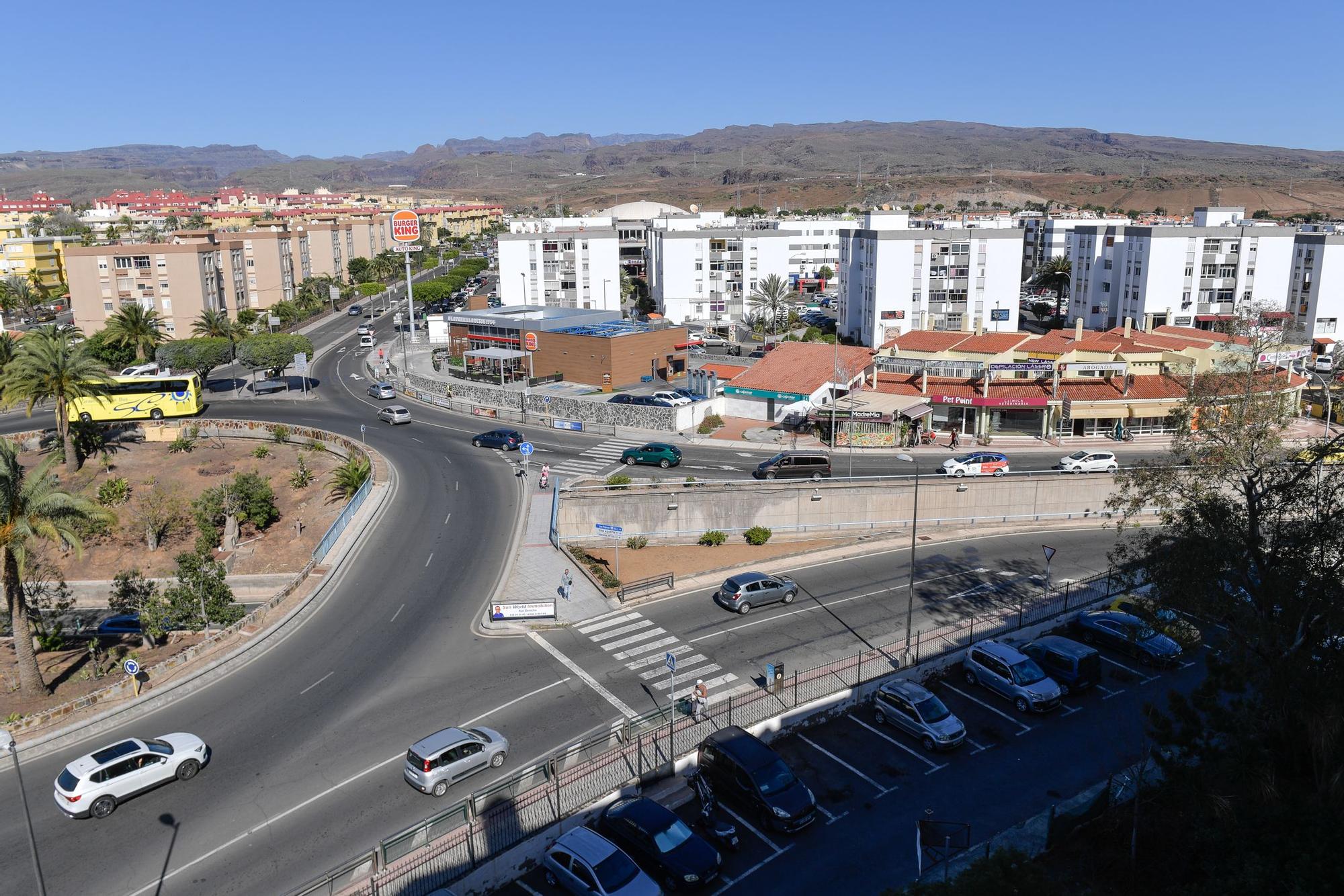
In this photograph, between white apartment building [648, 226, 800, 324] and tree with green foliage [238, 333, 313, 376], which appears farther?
white apartment building [648, 226, 800, 324]

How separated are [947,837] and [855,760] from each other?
426 cm

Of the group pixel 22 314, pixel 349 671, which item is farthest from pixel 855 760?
pixel 22 314

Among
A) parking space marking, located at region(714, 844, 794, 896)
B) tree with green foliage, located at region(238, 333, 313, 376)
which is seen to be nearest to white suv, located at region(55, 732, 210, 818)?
parking space marking, located at region(714, 844, 794, 896)

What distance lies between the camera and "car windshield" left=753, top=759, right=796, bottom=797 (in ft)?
69.2

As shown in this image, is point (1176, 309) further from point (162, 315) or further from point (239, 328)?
point (162, 315)

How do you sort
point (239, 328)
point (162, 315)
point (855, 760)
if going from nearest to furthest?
point (855, 760) < point (239, 328) < point (162, 315)

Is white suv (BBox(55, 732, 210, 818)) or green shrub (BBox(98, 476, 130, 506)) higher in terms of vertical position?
white suv (BBox(55, 732, 210, 818))

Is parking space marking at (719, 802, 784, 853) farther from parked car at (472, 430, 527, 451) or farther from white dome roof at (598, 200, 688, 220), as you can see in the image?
white dome roof at (598, 200, 688, 220)

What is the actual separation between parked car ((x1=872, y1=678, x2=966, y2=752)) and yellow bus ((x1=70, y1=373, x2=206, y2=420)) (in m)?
56.0

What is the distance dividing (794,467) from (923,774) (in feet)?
83.2

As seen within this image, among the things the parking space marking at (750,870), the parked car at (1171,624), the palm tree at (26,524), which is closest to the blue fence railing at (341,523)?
the palm tree at (26,524)

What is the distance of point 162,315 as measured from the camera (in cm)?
9775

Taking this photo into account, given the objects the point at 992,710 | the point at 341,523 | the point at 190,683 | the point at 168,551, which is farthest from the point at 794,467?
the point at 168,551

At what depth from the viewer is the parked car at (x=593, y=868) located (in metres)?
18.2
